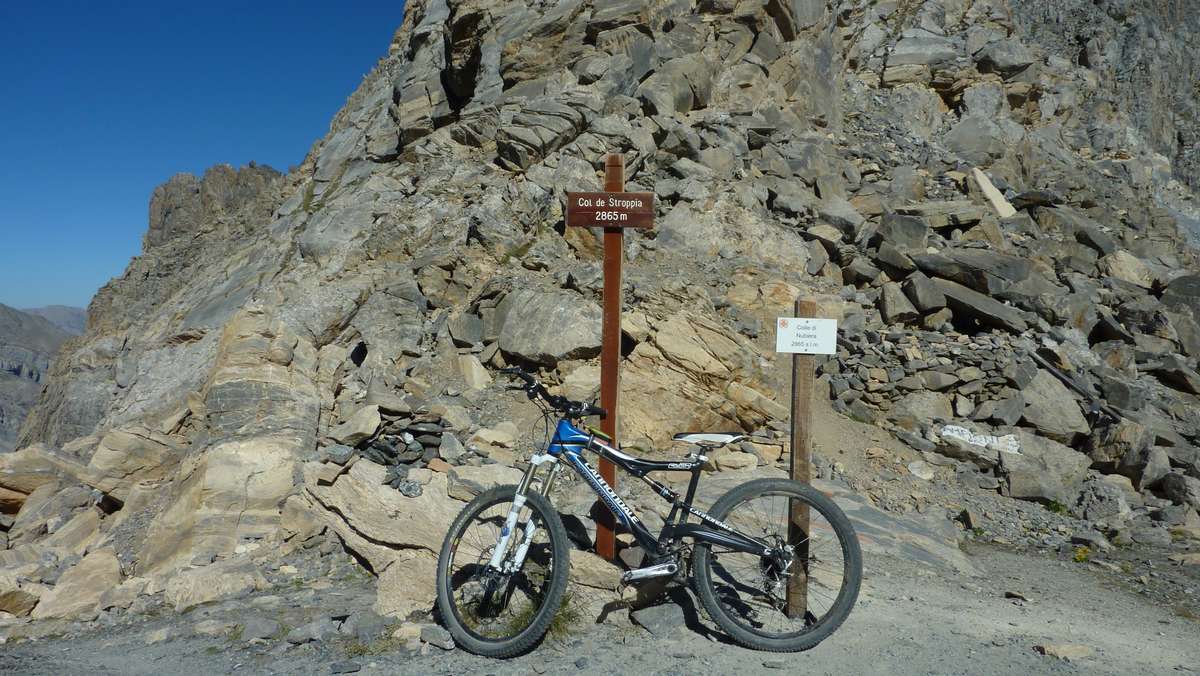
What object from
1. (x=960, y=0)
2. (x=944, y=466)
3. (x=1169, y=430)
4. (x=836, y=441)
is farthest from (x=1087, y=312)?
(x=960, y=0)

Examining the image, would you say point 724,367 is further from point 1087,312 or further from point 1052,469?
point 1087,312

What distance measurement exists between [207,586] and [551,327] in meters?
5.58

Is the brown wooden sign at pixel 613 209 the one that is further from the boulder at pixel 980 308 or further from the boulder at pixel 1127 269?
the boulder at pixel 1127 269

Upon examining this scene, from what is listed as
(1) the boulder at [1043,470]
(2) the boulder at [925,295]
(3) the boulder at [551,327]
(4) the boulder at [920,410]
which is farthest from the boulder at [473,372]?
(2) the boulder at [925,295]

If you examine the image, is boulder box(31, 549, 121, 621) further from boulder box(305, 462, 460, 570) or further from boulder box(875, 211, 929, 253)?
boulder box(875, 211, 929, 253)

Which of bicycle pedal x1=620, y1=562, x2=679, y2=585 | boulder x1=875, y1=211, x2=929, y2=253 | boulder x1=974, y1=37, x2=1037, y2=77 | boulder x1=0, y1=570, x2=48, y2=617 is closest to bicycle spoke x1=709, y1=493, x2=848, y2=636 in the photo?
bicycle pedal x1=620, y1=562, x2=679, y2=585

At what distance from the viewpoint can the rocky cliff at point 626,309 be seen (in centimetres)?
745

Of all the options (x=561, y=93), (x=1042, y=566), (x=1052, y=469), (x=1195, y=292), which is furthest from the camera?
(x=561, y=93)

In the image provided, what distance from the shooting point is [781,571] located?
4.11 meters

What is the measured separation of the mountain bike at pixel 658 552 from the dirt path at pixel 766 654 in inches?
8.7

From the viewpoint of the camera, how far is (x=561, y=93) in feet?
52.3

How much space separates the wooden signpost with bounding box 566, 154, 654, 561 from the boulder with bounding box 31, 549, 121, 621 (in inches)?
176

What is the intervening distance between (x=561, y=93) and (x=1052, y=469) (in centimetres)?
1298

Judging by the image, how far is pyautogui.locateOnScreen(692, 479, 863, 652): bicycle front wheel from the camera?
3.99m
